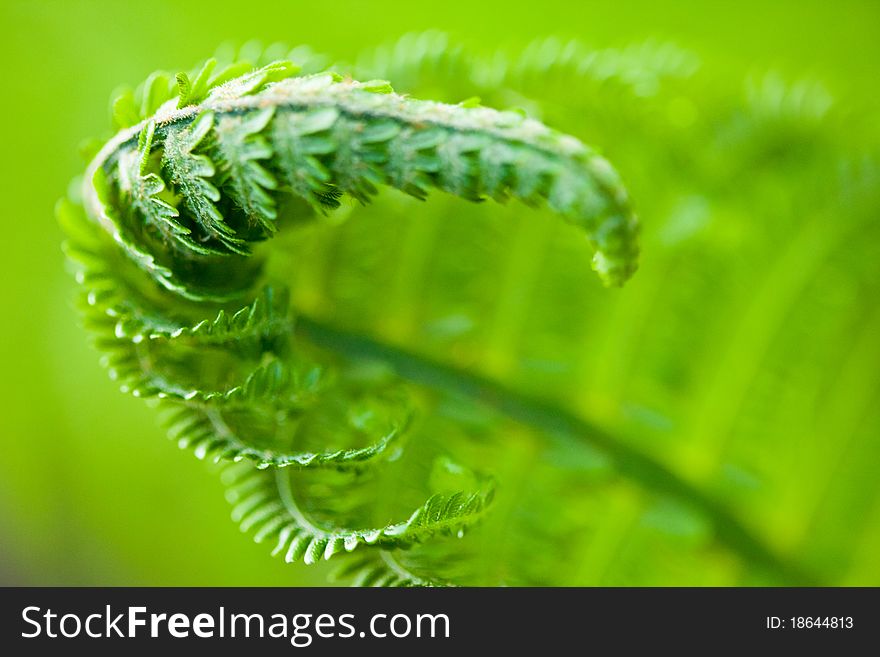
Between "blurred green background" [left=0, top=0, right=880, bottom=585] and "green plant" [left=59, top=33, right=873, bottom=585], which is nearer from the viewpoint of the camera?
"green plant" [left=59, top=33, right=873, bottom=585]

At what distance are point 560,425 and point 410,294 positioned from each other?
0.27 meters

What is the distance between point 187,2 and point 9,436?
45.2 inches

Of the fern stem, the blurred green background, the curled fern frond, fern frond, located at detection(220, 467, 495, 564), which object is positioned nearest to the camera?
the curled fern frond

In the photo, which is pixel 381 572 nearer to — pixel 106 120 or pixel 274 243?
pixel 274 243

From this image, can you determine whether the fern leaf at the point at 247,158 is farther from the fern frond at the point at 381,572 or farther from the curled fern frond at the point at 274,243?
the fern frond at the point at 381,572

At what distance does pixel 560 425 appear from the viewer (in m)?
1.25

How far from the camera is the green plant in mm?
700

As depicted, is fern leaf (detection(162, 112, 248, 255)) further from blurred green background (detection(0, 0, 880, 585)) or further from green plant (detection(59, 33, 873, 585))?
blurred green background (detection(0, 0, 880, 585))

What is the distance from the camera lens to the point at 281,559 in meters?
2.21

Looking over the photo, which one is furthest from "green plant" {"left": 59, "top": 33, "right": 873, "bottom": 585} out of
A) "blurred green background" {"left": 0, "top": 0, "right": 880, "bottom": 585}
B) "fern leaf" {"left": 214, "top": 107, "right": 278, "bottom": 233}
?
"blurred green background" {"left": 0, "top": 0, "right": 880, "bottom": 585}

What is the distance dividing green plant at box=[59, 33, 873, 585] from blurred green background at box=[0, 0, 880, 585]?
804mm

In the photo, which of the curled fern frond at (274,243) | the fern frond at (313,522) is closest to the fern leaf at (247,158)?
the curled fern frond at (274,243)

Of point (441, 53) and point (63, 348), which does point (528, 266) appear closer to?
point (441, 53)

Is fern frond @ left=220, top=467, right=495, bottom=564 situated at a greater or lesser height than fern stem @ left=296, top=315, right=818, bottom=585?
lesser
